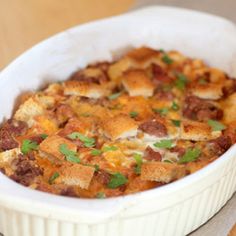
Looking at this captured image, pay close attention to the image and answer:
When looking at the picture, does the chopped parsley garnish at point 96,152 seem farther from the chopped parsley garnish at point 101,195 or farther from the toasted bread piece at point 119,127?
the chopped parsley garnish at point 101,195

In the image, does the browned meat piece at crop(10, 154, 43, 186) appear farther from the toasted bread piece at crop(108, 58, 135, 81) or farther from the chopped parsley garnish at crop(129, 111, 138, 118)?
the toasted bread piece at crop(108, 58, 135, 81)

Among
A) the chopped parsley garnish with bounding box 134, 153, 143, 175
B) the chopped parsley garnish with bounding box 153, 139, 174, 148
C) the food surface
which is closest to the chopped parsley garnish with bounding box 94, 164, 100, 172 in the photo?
the food surface

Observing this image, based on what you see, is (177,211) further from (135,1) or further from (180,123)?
(135,1)

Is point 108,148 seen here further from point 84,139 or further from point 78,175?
point 78,175

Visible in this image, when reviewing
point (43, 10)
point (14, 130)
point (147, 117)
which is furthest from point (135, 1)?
point (14, 130)

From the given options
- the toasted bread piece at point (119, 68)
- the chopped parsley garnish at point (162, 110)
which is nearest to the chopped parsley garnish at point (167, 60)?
the toasted bread piece at point (119, 68)

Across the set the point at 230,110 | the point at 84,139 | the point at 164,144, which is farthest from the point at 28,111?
the point at 230,110
